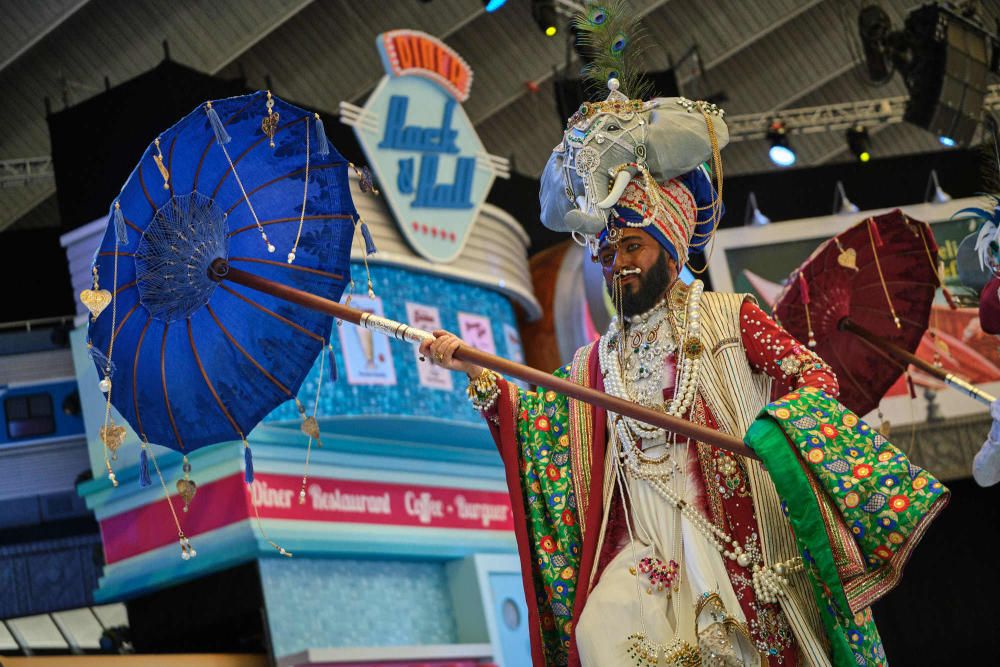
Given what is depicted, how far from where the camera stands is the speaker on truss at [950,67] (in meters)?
9.64

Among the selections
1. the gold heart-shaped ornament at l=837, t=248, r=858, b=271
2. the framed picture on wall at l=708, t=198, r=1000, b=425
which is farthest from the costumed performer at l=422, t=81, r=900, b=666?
the framed picture on wall at l=708, t=198, r=1000, b=425

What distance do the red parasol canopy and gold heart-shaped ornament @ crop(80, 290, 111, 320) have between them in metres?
2.77

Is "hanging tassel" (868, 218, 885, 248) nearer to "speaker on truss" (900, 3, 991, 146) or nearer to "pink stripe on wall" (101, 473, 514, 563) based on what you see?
"pink stripe on wall" (101, 473, 514, 563)

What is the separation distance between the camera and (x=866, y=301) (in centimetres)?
591

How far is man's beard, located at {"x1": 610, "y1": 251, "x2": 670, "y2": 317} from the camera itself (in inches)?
156

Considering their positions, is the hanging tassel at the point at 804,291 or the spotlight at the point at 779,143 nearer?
the hanging tassel at the point at 804,291

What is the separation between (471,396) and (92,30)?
7279mm

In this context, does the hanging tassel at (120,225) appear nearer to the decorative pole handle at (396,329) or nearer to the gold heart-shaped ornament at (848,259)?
the decorative pole handle at (396,329)

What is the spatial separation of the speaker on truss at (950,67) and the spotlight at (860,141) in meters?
0.90

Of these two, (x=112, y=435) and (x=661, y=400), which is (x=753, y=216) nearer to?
(x=661, y=400)

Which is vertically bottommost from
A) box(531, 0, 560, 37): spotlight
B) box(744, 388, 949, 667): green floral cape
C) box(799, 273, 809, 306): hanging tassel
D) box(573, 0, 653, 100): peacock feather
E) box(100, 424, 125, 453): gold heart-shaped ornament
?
box(744, 388, 949, 667): green floral cape

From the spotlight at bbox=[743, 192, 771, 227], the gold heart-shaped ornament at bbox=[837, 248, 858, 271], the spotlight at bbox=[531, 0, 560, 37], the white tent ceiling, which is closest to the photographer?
the gold heart-shaped ornament at bbox=[837, 248, 858, 271]

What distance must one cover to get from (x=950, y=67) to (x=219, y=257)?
7.11 meters

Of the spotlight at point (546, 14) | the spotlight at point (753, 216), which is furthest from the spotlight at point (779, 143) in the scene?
the spotlight at point (546, 14)
